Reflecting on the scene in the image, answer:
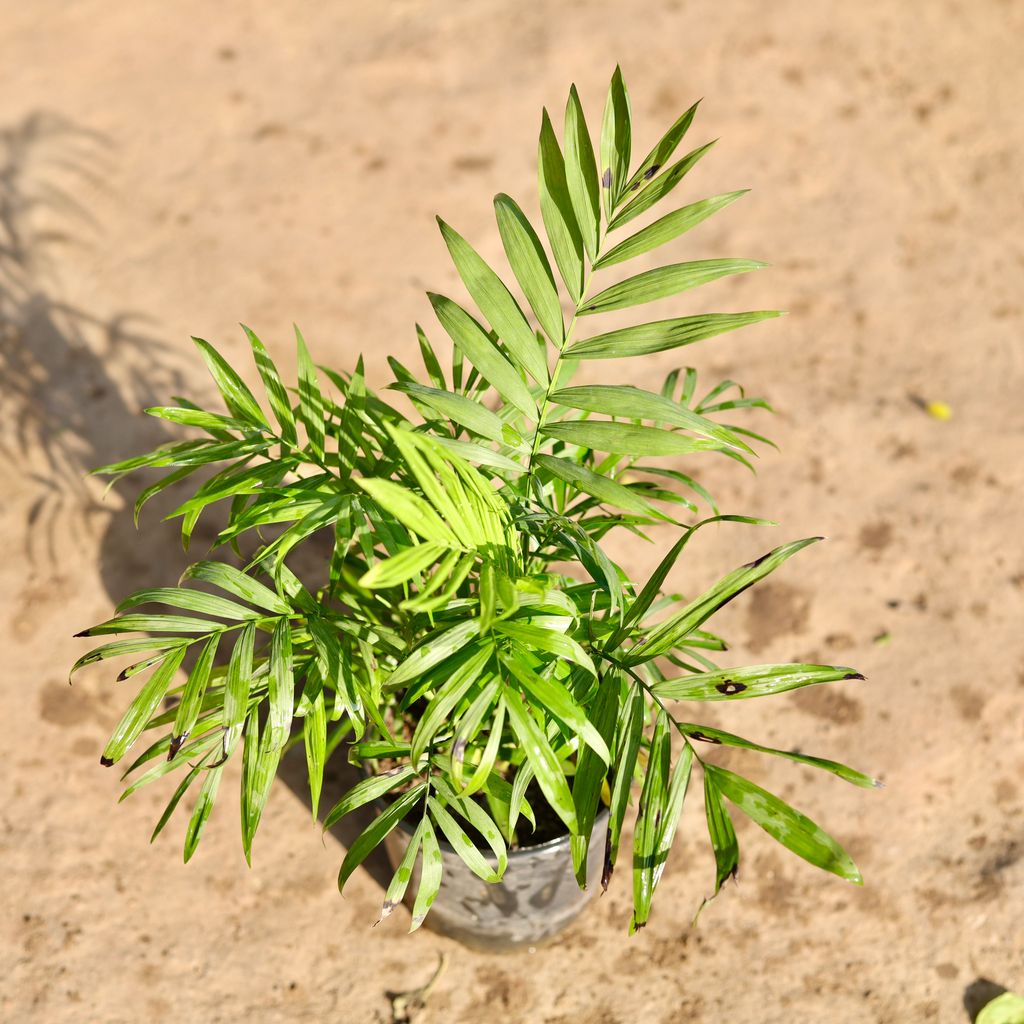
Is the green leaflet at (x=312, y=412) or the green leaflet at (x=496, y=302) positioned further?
the green leaflet at (x=312, y=412)

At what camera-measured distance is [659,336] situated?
4.00 feet

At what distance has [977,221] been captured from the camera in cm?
278

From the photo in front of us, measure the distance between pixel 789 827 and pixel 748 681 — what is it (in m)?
0.17

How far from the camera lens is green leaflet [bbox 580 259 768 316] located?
120cm

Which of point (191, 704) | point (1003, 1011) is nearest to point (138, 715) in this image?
point (191, 704)

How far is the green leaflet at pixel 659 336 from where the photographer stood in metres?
1.17

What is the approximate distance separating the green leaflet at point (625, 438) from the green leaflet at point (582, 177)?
7.5 inches

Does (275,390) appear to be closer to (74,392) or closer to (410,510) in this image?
(410,510)

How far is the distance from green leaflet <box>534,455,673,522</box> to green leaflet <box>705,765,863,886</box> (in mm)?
283

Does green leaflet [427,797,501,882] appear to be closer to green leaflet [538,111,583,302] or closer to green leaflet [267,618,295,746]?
green leaflet [267,618,295,746]

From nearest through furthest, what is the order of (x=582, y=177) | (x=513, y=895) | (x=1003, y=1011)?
(x=582, y=177) → (x=513, y=895) → (x=1003, y=1011)

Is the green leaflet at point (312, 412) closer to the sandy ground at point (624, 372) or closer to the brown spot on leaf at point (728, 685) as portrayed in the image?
the brown spot on leaf at point (728, 685)

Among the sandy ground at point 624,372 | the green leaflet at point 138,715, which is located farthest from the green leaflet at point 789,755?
A: the sandy ground at point 624,372

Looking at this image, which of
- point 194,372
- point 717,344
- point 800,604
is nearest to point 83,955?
point 194,372
